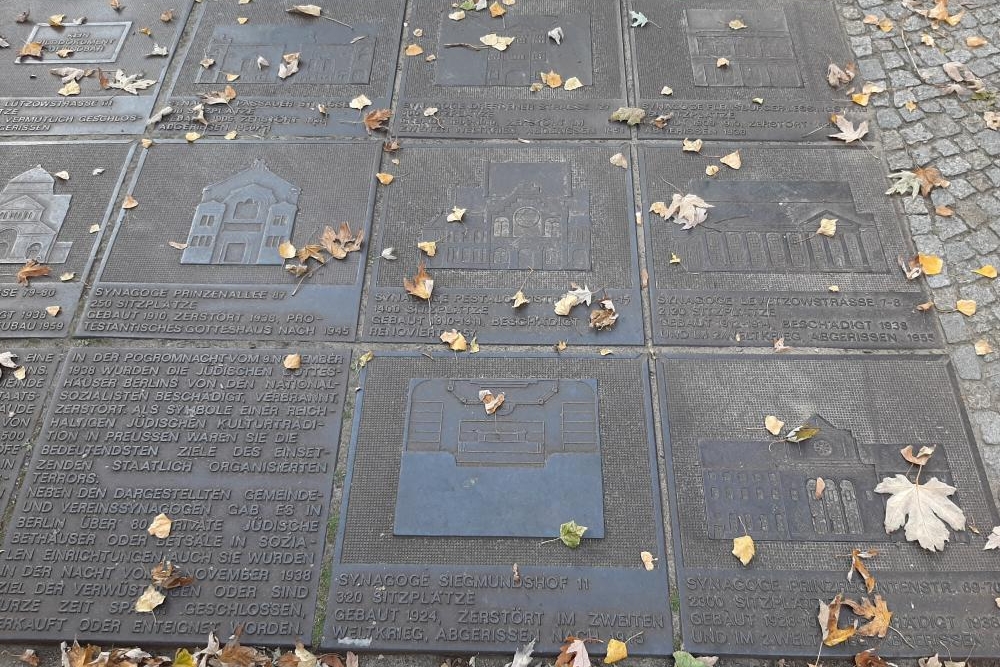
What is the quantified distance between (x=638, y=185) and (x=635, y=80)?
953 millimetres

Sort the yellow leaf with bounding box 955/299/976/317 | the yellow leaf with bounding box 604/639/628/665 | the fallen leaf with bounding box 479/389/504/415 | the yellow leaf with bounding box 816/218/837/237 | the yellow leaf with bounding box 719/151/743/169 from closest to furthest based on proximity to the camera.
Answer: the yellow leaf with bounding box 604/639/628/665
the fallen leaf with bounding box 479/389/504/415
the yellow leaf with bounding box 955/299/976/317
the yellow leaf with bounding box 816/218/837/237
the yellow leaf with bounding box 719/151/743/169

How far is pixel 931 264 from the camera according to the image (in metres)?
3.63

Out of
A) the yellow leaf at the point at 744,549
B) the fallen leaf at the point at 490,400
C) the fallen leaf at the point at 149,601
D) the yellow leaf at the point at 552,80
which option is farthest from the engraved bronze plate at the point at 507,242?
the fallen leaf at the point at 149,601

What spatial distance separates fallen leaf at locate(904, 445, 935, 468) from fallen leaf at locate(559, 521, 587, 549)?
5.40ft

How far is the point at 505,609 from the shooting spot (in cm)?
283

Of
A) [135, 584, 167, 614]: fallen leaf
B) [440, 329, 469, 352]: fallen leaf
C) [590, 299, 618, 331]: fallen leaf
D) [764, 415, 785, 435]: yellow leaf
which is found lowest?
[135, 584, 167, 614]: fallen leaf

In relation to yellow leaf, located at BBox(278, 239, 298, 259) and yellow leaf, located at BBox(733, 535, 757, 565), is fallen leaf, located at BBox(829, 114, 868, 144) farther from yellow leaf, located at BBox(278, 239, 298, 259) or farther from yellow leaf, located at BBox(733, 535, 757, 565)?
yellow leaf, located at BBox(278, 239, 298, 259)

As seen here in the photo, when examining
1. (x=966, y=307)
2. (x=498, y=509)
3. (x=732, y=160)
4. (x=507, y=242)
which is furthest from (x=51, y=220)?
(x=966, y=307)

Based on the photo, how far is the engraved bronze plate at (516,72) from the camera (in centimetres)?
421

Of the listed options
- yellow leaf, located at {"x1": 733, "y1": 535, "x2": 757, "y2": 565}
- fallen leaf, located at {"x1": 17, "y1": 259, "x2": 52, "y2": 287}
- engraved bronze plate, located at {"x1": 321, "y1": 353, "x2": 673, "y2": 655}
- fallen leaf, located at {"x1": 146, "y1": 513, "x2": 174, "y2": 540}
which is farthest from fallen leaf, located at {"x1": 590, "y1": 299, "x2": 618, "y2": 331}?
fallen leaf, located at {"x1": 17, "y1": 259, "x2": 52, "y2": 287}

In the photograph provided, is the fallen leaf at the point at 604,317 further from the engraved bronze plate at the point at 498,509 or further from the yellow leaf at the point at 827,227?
the yellow leaf at the point at 827,227

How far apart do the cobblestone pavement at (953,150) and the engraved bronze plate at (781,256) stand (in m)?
0.17

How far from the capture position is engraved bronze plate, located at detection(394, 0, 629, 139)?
4211 mm

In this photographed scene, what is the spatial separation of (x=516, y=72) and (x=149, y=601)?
12.7ft
